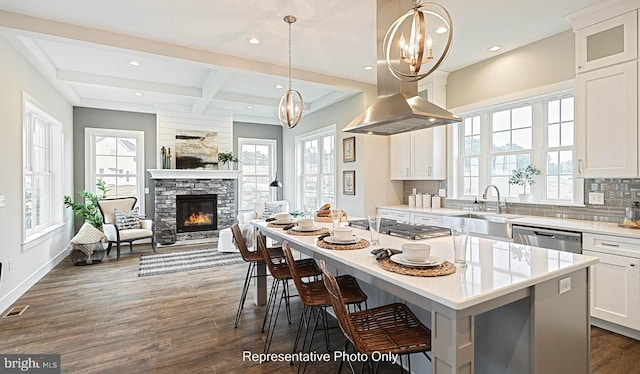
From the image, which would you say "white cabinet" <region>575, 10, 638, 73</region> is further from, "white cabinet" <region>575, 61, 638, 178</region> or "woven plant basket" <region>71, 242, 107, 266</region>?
"woven plant basket" <region>71, 242, 107, 266</region>

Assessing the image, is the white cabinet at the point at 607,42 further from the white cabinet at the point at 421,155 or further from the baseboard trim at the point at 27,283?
the baseboard trim at the point at 27,283

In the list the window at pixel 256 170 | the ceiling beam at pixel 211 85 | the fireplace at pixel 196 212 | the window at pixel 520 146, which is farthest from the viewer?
the window at pixel 256 170

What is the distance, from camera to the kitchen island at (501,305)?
4.09 feet

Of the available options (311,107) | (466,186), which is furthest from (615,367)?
(311,107)

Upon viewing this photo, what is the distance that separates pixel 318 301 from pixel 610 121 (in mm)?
3088

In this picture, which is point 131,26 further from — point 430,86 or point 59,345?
point 430,86

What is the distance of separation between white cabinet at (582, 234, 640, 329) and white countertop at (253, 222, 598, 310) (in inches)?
52.4

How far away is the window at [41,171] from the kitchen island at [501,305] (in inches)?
177

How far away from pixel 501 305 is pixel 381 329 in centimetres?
61

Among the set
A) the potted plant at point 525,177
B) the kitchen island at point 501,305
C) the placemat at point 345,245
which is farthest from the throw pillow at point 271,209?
the kitchen island at point 501,305

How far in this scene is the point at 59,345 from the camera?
8.67 feet

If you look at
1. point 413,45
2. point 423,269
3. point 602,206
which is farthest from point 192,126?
point 602,206

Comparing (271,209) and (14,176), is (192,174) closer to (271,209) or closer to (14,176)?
(271,209)

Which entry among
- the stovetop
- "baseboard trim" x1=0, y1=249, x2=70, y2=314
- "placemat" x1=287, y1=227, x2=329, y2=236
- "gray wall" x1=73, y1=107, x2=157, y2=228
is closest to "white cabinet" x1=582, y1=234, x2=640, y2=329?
the stovetop
